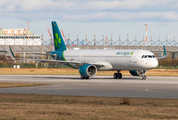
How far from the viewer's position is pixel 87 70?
48.9m

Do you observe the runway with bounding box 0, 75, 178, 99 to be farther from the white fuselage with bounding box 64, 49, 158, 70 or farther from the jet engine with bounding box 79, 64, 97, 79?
the jet engine with bounding box 79, 64, 97, 79

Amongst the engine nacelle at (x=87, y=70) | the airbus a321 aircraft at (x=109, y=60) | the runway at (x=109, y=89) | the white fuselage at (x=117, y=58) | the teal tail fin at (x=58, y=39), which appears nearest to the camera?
the runway at (x=109, y=89)

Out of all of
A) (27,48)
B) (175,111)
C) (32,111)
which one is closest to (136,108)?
(175,111)

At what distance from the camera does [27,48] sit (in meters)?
149

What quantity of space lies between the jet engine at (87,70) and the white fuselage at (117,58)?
160 centimetres

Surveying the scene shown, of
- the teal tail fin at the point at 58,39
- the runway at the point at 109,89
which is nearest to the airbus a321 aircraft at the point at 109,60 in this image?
the teal tail fin at the point at 58,39

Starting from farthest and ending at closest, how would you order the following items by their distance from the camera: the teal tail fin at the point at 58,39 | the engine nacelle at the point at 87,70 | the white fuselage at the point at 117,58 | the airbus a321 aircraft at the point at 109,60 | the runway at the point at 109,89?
the teal tail fin at the point at 58,39
the engine nacelle at the point at 87,70
the airbus a321 aircraft at the point at 109,60
the white fuselage at the point at 117,58
the runway at the point at 109,89

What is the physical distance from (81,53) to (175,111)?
39.7 metres

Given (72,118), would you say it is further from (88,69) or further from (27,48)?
(27,48)

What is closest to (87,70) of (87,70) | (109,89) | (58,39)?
(87,70)

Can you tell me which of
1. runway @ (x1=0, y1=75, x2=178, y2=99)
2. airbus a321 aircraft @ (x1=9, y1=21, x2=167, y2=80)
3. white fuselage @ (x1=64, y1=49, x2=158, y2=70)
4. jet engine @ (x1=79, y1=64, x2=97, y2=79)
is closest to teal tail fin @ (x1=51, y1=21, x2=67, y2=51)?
airbus a321 aircraft @ (x1=9, y1=21, x2=167, y2=80)

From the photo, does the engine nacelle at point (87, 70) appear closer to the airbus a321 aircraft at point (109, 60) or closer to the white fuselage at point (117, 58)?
the airbus a321 aircraft at point (109, 60)

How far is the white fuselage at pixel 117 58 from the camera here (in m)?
48.2

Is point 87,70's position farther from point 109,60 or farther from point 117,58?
point 117,58
